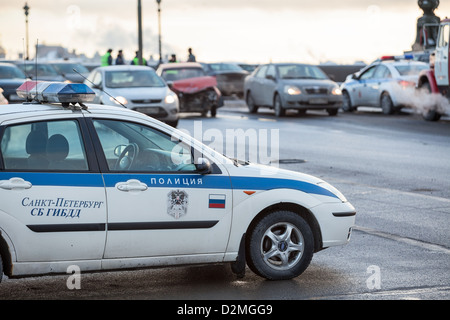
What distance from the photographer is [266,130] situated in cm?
2330

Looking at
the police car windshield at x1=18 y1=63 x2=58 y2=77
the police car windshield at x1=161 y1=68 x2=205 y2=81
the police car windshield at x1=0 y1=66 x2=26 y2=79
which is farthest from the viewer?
the police car windshield at x1=18 y1=63 x2=58 y2=77

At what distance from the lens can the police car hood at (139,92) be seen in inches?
909

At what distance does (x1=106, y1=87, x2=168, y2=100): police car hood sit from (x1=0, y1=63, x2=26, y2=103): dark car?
11.6 ft

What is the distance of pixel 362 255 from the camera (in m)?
8.27

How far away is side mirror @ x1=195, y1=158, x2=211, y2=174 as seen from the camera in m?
6.86

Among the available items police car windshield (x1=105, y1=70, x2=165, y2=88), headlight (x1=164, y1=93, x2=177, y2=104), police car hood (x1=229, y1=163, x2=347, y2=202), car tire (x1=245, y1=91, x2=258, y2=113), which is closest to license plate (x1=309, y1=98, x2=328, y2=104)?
car tire (x1=245, y1=91, x2=258, y2=113)

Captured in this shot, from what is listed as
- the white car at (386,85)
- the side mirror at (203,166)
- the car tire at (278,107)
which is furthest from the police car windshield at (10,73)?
the side mirror at (203,166)

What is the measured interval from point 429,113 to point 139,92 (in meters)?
8.11

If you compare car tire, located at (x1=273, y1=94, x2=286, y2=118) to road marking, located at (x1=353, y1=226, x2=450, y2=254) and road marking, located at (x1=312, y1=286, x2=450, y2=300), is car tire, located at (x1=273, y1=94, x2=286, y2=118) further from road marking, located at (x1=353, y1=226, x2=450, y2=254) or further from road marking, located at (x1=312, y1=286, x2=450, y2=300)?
road marking, located at (x1=312, y1=286, x2=450, y2=300)

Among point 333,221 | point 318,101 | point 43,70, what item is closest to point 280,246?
point 333,221

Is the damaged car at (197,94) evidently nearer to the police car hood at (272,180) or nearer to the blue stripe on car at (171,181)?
the police car hood at (272,180)

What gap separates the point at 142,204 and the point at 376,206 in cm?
502

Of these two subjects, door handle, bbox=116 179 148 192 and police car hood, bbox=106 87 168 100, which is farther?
police car hood, bbox=106 87 168 100
